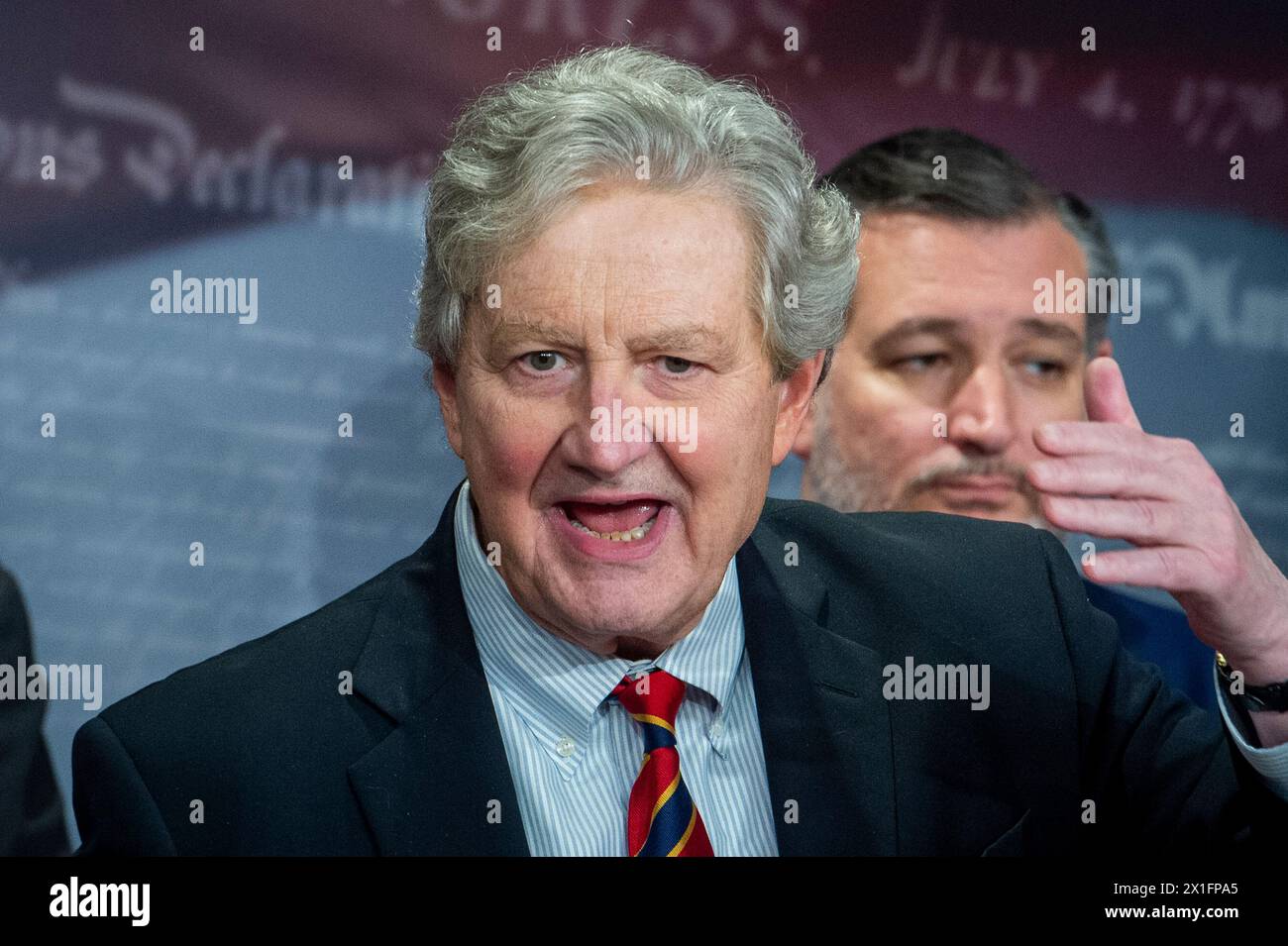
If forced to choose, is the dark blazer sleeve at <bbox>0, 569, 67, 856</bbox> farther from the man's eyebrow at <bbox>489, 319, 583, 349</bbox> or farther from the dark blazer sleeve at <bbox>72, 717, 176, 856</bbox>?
the man's eyebrow at <bbox>489, 319, 583, 349</bbox>

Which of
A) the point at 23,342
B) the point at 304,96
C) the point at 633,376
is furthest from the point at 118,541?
the point at 633,376

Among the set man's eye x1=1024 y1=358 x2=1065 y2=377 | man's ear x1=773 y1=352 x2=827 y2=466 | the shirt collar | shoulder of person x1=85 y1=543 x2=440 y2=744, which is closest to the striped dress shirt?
the shirt collar

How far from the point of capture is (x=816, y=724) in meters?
1.94

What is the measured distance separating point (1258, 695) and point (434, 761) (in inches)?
42.1

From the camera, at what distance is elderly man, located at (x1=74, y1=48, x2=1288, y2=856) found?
5.99 feet

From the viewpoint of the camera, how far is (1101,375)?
1.82 m

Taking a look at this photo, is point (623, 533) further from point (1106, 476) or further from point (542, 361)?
point (1106, 476)

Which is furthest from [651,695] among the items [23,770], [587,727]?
[23,770]

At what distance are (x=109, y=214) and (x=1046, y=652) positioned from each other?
1.57 meters

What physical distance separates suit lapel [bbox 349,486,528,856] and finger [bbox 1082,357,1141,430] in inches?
33.8

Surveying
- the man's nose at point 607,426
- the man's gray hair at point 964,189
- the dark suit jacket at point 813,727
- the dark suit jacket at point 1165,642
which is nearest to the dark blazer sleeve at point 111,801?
the dark suit jacket at point 813,727

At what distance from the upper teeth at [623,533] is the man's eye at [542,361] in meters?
0.20

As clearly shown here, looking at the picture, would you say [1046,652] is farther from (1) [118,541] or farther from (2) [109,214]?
(2) [109,214]

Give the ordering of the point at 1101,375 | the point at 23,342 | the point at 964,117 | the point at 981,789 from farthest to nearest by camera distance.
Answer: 1. the point at 964,117
2. the point at 23,342
3. the point at 981,789
4. the point at 1101,375
